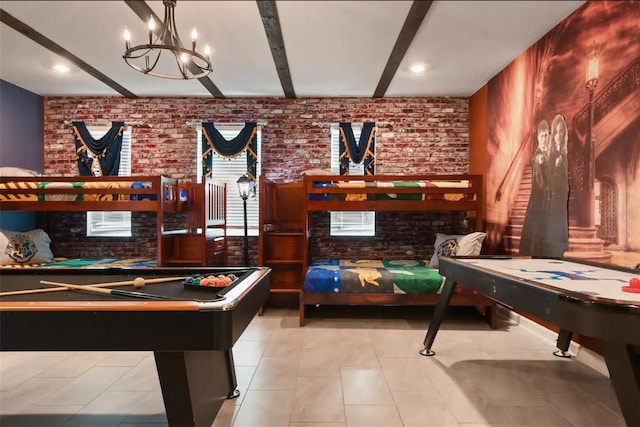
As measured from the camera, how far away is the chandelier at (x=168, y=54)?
220cm

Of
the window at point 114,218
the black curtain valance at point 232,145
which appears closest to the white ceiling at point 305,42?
the black curtain valance at point 232,145

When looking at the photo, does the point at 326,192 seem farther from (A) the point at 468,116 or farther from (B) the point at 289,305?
(A) the point at 468,116

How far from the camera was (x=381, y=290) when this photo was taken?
12.2 feet

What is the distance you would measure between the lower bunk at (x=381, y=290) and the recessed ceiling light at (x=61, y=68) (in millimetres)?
3539

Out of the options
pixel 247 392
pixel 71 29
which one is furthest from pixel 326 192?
pixel 71 29

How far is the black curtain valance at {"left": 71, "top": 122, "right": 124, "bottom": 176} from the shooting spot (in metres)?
5.04

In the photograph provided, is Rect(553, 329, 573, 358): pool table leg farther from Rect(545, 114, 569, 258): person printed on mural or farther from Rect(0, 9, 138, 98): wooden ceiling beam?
Rect(0, 9, 138, 98): wooden ceiling beam

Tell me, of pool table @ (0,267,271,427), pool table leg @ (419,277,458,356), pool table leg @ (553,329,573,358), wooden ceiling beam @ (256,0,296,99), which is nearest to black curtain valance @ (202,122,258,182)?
wooden ceiling beam @ (256,0,296,99)

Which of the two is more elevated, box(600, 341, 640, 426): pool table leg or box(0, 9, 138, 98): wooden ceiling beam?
box(0, 9, 138, 98): wooden ceiling beam

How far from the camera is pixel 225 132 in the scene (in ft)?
17.0

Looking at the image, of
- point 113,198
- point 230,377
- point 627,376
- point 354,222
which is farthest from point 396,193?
point 113,198

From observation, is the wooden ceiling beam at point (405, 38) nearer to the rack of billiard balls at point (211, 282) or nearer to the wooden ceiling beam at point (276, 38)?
the wooden ceiling beam at point (276, 38)

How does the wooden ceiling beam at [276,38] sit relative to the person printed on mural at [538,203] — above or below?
above

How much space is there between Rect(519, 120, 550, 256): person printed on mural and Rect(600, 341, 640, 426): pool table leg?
2.06m
